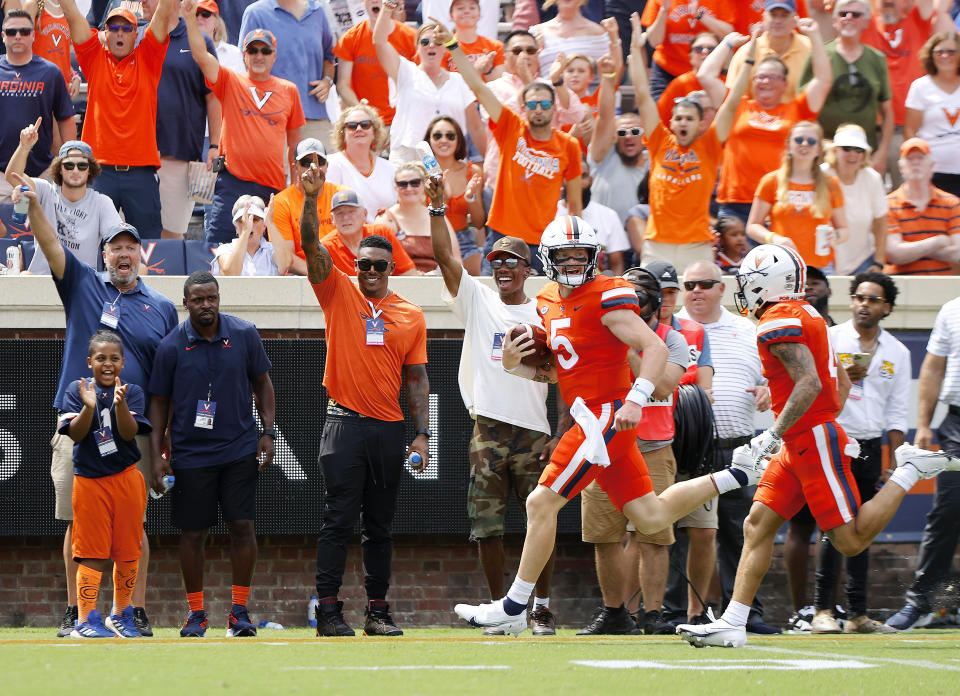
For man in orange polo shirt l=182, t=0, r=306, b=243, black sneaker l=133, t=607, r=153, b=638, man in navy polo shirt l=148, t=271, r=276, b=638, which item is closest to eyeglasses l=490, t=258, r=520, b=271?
man in navy polo shirt l=148, t=271, r=276, b=638

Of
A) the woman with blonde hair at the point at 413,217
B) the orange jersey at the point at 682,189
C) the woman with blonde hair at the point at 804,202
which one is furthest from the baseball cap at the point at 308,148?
the woman with blonde hair at the point at 804,202

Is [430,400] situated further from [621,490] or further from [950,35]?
[950,35]

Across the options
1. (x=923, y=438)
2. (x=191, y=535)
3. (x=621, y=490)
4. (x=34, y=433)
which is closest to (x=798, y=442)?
(x=621, y=490)

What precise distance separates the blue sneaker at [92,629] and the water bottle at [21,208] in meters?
2.46

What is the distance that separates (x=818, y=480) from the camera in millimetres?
7285

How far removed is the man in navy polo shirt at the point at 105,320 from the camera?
28.6 feet

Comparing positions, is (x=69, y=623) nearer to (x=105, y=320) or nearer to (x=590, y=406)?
(x=105, y=320)

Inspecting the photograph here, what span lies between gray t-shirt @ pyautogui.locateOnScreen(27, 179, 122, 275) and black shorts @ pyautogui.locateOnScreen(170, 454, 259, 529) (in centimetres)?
242

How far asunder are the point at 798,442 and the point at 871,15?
7123mm

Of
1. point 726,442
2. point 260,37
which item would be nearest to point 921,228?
point 726,442

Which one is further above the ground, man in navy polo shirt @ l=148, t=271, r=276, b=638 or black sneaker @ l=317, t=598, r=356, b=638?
man in navy polo shirt @ l=148, t=271, r=276, b=638

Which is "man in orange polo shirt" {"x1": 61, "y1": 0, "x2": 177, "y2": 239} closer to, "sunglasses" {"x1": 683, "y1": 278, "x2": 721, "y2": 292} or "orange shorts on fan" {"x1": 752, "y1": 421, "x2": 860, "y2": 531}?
"sunglasses" {"x1": 683, "y1": 278, "x2": 721, "y2": 292}

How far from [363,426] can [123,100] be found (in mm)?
4613

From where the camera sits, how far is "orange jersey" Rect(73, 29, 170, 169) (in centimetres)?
1162
